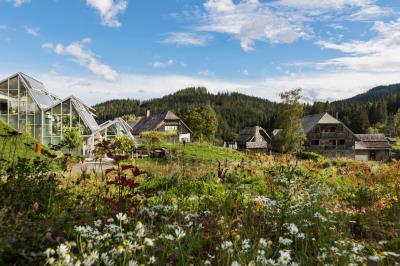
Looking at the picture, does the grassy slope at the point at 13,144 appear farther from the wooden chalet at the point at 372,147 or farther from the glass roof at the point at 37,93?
the wooden chalet at the point at 372,147

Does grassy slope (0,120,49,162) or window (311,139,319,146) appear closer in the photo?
grassy slope (0,120,49,162)

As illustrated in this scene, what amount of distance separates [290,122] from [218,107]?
3732 inches

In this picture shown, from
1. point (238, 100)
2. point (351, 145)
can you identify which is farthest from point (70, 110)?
point (238, 100)

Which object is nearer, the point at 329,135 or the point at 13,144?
the point at 13,144

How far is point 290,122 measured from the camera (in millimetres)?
32594

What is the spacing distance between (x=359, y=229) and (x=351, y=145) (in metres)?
52.4

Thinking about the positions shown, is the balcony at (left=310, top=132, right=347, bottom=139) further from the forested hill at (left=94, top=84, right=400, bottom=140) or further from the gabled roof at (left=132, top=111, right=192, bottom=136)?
the gabled roof at (left=132, top=111, right=192, bottom=136)

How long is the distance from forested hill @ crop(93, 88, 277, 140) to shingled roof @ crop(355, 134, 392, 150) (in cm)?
3529

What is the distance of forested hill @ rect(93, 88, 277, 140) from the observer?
105625mm

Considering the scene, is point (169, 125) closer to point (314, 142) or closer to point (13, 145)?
point (314, 142)

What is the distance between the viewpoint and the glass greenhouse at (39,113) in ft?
96.2

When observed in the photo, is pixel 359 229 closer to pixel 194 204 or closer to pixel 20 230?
pixel 194 204

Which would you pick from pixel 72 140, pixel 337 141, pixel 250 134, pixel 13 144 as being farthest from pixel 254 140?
pixel 13 144

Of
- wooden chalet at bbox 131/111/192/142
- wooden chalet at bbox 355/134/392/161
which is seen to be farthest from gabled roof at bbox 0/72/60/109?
wooden chalet at bbox 355/134/392/161
